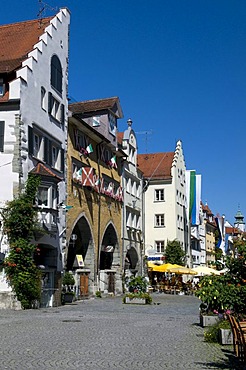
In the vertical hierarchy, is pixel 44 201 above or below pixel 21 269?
above

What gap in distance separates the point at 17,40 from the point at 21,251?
13626 mm

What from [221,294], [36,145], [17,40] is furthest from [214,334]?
[17,40]

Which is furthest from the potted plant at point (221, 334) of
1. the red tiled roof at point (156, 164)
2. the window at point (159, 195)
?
the red tiled roof at point (156, 164)

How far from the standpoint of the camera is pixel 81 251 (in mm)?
39656

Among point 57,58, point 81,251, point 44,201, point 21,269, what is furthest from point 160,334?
point 81,251

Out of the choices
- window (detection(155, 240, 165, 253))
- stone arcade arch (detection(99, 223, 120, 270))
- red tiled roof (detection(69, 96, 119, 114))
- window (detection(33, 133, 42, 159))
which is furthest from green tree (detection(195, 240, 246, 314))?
window (detection(155, 240, 165, 253))

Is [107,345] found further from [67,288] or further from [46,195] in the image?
[67,288]

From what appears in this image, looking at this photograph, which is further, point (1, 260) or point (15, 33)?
point (15, 33)

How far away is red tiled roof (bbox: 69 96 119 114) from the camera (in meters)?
41.8

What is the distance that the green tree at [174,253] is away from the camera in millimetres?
59406

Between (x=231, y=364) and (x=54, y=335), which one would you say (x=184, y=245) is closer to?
(x=54, y=335)

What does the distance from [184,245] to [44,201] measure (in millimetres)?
41114

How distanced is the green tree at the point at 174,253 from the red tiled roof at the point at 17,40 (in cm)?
3164

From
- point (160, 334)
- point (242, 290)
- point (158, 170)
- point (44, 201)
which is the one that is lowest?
point (160, 334)
